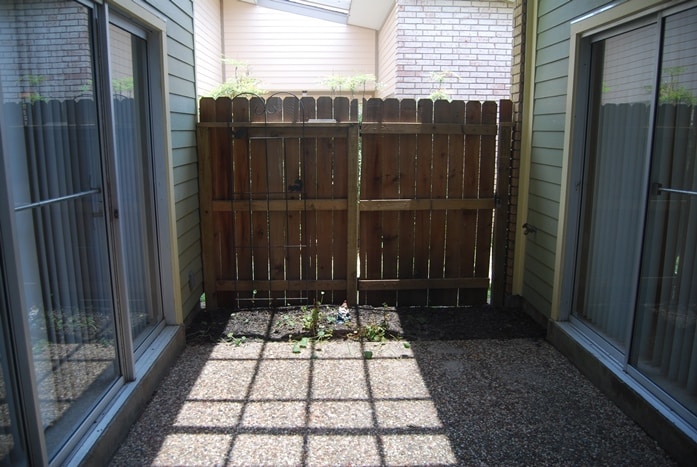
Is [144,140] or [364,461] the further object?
[144,140]

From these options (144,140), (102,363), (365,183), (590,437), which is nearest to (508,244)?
(365,183)

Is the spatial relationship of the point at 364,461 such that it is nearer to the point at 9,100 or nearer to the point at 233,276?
the point at 9,100

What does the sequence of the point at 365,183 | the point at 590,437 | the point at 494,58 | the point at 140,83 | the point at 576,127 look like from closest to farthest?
the point at 590,437 → the point at 140,83 → the point at 576,127 → the point at 365,183 → the point at 494,58

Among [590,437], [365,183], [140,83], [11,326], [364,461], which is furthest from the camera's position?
[365,183]

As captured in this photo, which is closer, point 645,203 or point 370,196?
point 645,203

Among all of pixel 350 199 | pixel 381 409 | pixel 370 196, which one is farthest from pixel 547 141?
pixel 381 409

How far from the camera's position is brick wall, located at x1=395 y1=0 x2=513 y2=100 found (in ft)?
23.4

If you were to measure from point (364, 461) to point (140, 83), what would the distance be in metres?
2.56

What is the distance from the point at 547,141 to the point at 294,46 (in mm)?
6356

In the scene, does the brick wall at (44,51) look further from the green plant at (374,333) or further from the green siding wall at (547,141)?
the green siding wall at (547,141)

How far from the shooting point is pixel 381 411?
301 centimetres

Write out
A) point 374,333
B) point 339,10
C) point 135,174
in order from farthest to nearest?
point 339,10 → point 374,333 → point 135,174

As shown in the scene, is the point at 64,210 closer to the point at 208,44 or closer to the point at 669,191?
the point at 669,191

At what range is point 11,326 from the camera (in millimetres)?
1835
